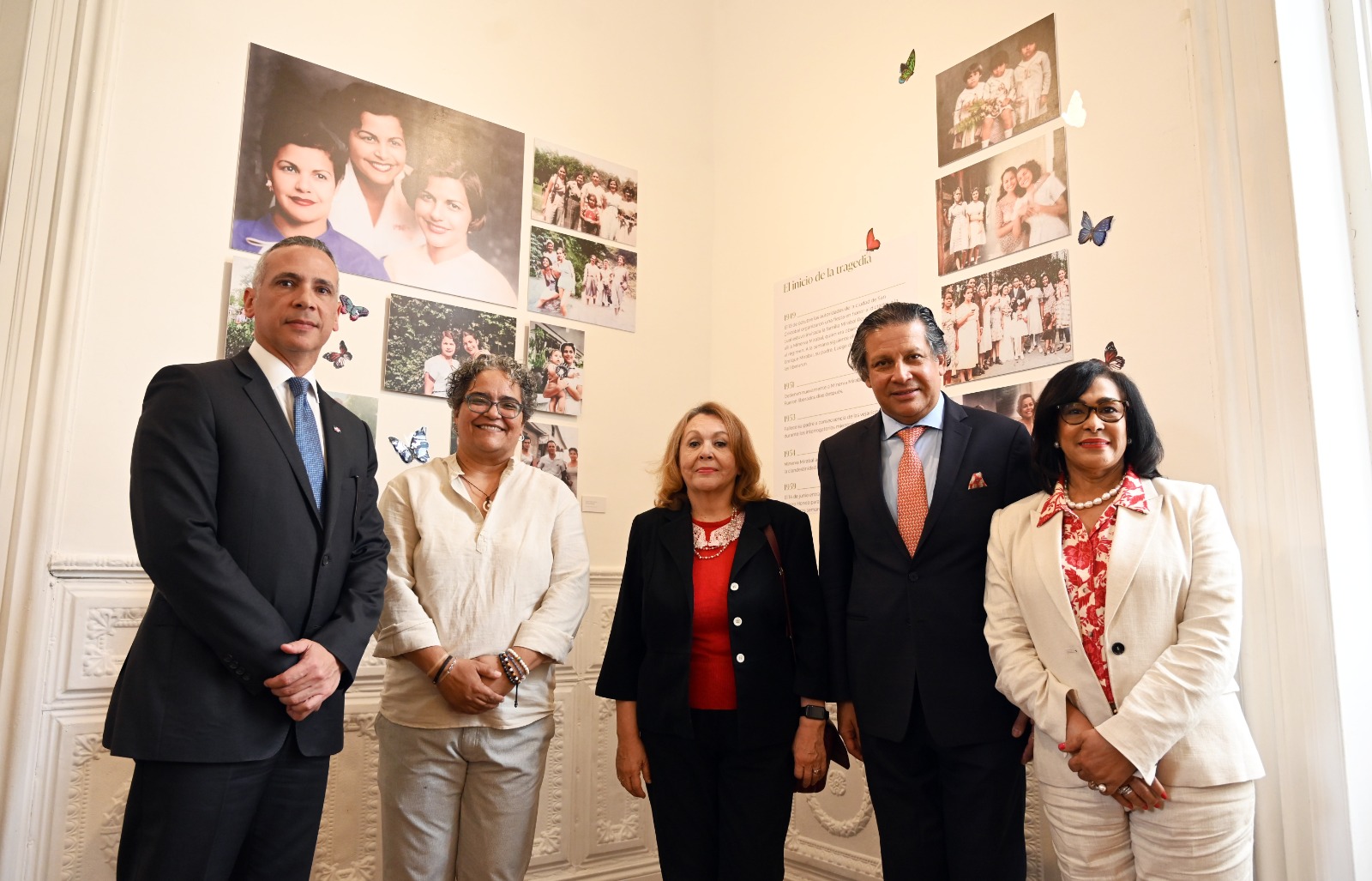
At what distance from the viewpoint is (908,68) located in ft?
12.9

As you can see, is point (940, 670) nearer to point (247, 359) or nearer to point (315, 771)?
point (315, 771)

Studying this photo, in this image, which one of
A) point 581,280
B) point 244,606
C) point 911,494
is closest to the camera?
point 244,606

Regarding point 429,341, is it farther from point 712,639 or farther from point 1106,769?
point 1106,769

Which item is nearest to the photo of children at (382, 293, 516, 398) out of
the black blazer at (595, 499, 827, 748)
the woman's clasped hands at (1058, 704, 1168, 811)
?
the black blazer at (595, 499, 827, 748)

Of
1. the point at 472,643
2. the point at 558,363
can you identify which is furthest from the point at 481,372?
the point at 558,363

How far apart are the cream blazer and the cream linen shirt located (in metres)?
1.26

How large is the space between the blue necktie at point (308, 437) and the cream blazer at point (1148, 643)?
5.35 ft

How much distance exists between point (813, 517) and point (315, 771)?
2.51m

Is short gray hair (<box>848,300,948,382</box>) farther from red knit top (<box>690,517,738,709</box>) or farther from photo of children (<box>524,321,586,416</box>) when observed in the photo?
photo of children (<box>524,321,586,416</box>)

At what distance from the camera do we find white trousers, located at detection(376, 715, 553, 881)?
8.34 feet

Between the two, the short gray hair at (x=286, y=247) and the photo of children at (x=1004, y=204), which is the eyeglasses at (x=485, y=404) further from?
the photo of children at (x=1004, y=204)

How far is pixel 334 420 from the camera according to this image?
7.57 feet

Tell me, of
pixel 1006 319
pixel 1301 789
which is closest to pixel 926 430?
pixel 1006 319

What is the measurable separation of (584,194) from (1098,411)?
2848mm
